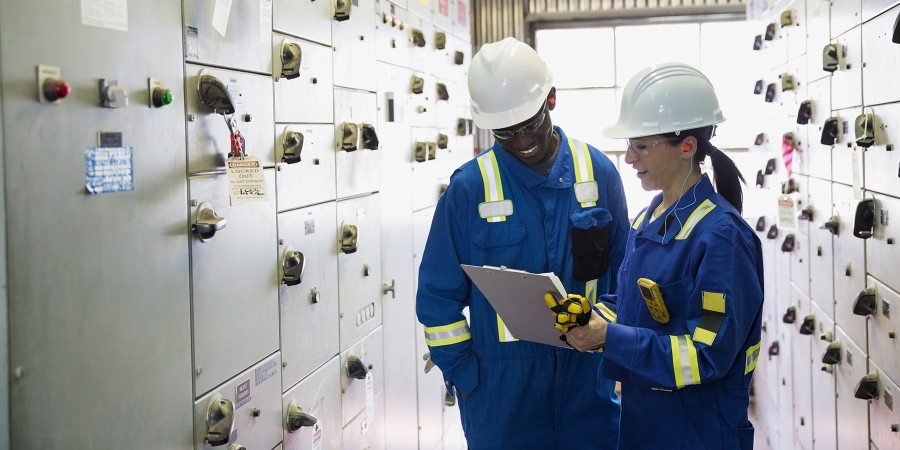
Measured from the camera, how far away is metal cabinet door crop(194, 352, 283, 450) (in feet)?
7.49

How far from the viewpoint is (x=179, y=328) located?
213cm

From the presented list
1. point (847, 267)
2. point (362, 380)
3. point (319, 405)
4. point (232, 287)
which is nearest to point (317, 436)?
point (319, 405)

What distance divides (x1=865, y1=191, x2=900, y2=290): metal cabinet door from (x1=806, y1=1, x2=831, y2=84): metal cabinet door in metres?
0.98

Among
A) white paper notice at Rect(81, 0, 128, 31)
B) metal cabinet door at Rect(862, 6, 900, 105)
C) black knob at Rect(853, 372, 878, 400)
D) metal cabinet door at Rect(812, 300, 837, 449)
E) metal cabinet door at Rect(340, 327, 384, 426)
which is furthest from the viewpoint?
metal cabinet door at Rect(812, 300, 837, 449)

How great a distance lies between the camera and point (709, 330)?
188 cm

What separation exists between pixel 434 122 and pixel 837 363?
2.64m

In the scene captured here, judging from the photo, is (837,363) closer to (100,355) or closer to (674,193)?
(674,193)

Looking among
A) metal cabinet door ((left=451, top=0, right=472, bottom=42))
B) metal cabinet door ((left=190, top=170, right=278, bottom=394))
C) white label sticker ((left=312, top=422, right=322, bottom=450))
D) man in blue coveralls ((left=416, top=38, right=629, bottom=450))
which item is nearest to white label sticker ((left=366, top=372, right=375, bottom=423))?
white label sticker ((left=312, top=422, right=322, bottom=450))

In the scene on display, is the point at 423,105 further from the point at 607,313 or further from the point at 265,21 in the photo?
the point at 607,313

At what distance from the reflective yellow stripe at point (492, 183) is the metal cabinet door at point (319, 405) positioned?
3.45 feet

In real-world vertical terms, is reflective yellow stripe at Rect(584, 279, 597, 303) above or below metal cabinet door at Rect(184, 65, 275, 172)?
below


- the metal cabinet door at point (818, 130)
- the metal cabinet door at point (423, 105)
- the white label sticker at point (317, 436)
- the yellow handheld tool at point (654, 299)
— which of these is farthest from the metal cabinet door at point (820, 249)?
the white label sticker at point (317, 436)

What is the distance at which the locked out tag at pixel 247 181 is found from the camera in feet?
7.68

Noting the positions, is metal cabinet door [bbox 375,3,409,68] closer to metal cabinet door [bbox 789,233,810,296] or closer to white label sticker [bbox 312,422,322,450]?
white label sticker [bbox 312,422,322,450]
